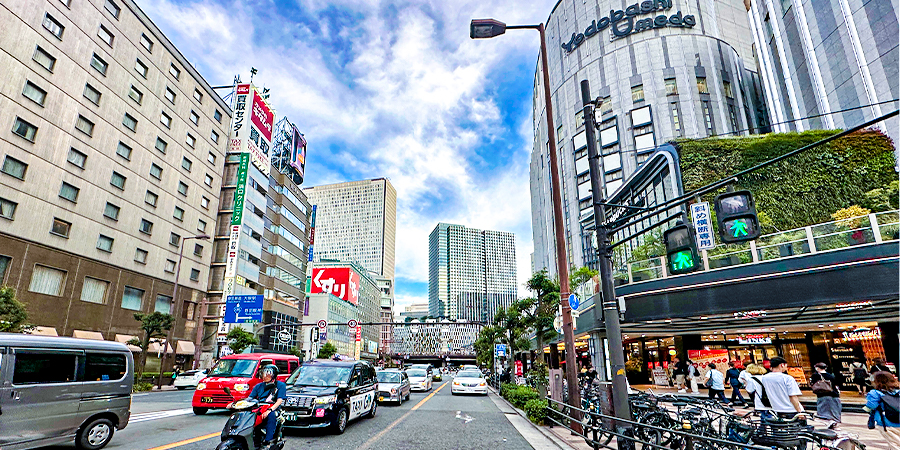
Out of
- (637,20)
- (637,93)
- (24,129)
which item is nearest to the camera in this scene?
(24,129)

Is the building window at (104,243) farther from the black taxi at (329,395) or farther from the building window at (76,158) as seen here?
the black taxi at (329,395)

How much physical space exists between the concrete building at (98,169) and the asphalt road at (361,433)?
2369 centimetres

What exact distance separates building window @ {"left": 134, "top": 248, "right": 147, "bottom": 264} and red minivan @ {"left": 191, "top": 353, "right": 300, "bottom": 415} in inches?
1185

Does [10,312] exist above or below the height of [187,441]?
above

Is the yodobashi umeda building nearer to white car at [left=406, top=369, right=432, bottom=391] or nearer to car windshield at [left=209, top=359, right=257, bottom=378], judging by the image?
white car at [left=406, top=369, right=432, bottom=391]

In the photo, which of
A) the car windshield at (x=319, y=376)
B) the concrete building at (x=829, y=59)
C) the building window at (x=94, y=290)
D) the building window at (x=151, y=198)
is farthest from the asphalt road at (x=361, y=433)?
the building window at (x=151, y=198)

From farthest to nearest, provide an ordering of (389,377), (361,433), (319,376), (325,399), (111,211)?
(111,211) → (389,377) → (319,376) → (361,433) → (325,399)

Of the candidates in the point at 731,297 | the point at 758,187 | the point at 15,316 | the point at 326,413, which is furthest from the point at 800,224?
Result: the point at 15,316

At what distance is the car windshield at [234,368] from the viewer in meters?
14.6

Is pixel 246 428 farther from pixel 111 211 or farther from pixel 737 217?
pixel 111 211

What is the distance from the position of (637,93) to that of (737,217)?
55432mm

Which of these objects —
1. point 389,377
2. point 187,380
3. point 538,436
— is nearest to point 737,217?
point 538,436

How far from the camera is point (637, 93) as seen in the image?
186 ft

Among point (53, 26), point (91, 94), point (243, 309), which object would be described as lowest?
point (243, 309)
